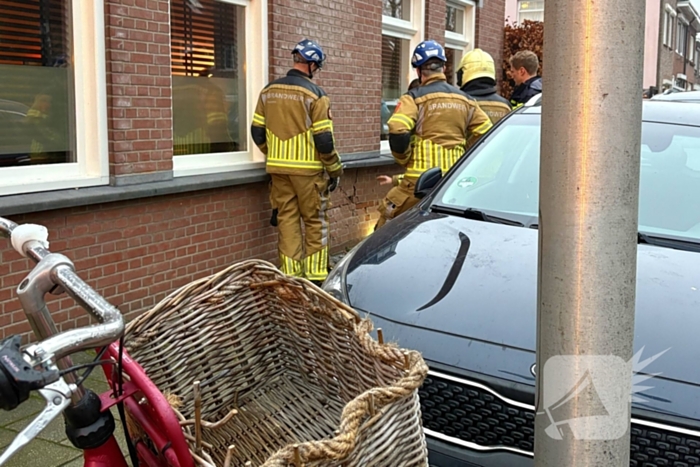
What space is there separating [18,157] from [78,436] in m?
3.76

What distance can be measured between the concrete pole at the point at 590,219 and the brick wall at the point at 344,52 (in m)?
5.49

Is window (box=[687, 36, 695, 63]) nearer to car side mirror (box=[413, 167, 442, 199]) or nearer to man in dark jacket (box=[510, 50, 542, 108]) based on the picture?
man in dark jacket (box=[510, 50, 542, 108])

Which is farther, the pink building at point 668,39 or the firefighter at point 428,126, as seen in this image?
the pink building at point 668,39

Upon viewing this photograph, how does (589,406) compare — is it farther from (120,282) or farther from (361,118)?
(361,118)

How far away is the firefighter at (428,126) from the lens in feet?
20.0

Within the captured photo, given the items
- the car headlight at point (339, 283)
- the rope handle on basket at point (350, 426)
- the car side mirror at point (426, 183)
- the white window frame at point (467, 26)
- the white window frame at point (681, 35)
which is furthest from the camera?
the white window frame at point (681, 35)

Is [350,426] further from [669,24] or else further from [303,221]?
[669,24]

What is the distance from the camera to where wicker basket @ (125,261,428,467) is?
1.79m

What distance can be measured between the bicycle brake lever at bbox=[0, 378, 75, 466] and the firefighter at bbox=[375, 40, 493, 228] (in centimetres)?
494

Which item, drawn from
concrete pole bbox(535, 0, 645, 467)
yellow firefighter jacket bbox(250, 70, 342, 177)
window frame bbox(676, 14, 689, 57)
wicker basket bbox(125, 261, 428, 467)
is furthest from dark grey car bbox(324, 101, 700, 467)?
window frame bbox(676, 14, 689, 57)

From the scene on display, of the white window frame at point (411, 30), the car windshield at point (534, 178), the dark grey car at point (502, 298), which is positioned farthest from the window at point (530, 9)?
the dark grey car at point (502, 298)

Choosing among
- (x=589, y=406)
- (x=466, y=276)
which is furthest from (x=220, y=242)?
(x=589, y=406)

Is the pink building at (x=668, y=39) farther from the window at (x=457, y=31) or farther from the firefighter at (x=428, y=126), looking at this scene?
the firefighter at (x=428, y=126)

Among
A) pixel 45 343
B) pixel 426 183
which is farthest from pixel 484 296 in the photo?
pixel 45 343
